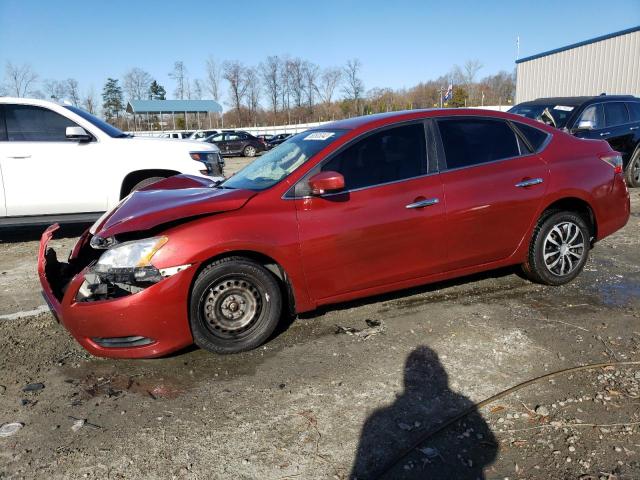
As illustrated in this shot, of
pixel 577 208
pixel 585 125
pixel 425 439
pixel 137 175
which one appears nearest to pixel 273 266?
pixel 425 439

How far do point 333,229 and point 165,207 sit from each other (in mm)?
1196

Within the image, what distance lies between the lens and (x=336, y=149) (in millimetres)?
3906

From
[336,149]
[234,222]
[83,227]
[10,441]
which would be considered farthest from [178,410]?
[83,227]

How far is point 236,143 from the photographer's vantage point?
29.2 m

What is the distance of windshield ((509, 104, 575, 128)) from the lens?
9.62m

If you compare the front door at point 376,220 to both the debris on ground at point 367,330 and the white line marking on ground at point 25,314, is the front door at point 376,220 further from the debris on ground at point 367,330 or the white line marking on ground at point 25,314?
the white line marking on ground at point 25,314

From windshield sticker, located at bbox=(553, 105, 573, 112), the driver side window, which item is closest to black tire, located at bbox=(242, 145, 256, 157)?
windshield sticker, located at bbox=(553, 105, 573, 112)

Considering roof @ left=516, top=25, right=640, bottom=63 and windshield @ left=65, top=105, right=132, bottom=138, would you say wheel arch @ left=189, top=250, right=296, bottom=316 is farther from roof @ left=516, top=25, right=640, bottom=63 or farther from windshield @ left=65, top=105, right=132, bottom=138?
roof @ left=516, top=25, right=640, bottom=63

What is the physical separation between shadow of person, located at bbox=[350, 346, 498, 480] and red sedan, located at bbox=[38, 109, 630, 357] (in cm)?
114

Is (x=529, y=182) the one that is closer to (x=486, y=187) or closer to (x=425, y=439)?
(x=486, y=187)

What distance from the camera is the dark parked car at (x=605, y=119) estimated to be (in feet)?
31.5

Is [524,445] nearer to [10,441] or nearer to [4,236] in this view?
[10,441]

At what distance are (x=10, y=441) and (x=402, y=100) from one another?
71069 mm

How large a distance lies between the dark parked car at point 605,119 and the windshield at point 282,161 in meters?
6.91
